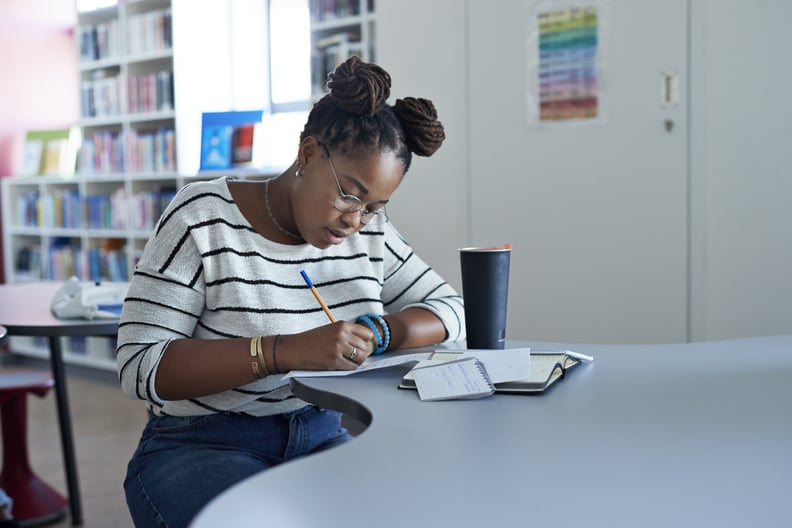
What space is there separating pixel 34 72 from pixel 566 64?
13.2ft

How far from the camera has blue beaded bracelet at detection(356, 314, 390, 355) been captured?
1439mm

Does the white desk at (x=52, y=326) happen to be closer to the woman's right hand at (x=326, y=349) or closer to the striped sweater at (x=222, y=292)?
the striped sweater at (x=222, y=292)

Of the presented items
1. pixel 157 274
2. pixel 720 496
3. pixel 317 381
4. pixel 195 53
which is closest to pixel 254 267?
pixel 157 274

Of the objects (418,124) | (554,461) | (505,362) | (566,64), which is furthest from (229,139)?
(554,461)

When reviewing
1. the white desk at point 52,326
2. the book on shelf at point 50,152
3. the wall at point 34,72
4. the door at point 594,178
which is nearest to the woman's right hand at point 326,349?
the white desk at point 52,326

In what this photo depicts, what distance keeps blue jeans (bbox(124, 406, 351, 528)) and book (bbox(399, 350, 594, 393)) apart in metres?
0.27

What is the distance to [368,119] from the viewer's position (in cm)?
143

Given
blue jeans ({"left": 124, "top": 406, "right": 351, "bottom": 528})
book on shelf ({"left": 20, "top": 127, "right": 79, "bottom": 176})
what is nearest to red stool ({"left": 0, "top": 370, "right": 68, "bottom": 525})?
blue jeans ({"left": 124, "top": 406, "right": 351, "bottom": 528})

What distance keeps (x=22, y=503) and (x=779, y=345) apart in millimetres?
2477

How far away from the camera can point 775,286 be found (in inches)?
105

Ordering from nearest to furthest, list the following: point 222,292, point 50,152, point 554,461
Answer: point 554,461 → point 222,292 → point 50,152

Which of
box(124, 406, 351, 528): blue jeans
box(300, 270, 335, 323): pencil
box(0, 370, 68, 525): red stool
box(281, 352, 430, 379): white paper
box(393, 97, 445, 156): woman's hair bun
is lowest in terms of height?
box(0, 370, 68, 525): red stool

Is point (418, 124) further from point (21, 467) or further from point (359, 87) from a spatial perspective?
point (21, 467)

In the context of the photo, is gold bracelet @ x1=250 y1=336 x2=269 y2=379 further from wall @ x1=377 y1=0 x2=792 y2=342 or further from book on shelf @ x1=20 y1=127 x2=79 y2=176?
book on shelf @ x1=20 y1=127 x2=79 y2=176
